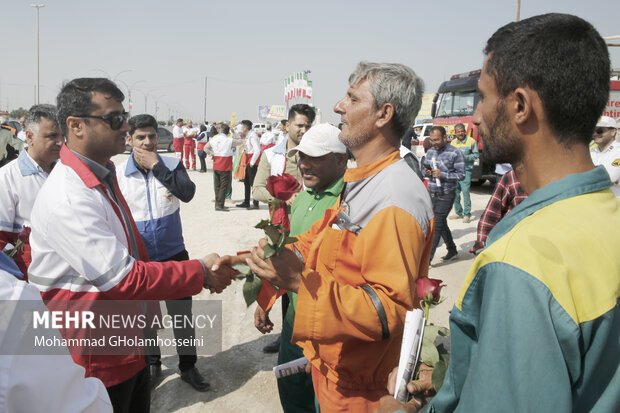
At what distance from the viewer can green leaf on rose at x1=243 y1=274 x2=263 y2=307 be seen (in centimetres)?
171

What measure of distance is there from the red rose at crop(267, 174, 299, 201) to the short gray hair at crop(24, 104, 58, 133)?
2759 mm

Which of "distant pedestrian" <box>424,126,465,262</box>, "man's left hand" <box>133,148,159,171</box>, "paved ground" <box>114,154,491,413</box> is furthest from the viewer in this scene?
"distant pedestrian" <box>424,126,465,262</box>

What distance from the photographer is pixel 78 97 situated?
2.51m

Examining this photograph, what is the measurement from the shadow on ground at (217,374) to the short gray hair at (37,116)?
2690 millimetres

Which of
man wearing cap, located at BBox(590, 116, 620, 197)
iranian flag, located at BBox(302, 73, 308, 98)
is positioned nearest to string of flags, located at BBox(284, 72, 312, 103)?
iranian flag, located at BBox(302, 73, 308, 98)

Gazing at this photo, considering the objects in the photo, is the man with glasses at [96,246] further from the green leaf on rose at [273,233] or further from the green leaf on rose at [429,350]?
the green leaf on rose at [429,350]

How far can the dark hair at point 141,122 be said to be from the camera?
409 cm

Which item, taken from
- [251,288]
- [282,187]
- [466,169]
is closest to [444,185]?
[466,169]

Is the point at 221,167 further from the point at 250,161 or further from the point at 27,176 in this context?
the point at 27,176

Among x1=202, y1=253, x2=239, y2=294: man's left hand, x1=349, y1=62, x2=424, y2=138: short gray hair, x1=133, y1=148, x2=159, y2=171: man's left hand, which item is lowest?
x1=202, y1=253, x2=239, y2=294: man's left hand

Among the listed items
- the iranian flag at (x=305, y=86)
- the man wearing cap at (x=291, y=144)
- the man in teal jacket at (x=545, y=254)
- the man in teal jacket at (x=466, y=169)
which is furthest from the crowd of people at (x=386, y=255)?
the iranian flag at (x=305, y=86)

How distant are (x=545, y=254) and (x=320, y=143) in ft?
7.64

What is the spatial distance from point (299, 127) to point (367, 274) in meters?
3.88

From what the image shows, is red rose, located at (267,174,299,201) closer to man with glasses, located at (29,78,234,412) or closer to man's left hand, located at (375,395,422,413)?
man with glasses, located at (29,78,234,412)
